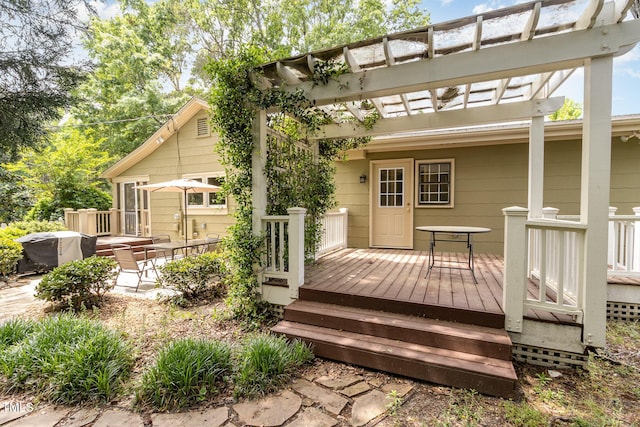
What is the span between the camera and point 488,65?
286cm

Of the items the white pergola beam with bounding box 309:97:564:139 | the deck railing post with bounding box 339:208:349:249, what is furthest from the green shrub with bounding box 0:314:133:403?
the deck railing post with bounding box 339:208:349:249

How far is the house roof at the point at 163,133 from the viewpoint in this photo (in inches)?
339

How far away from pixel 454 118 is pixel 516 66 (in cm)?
193

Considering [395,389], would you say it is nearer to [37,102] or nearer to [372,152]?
[37,102]

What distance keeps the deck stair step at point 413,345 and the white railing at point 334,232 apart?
252 cm

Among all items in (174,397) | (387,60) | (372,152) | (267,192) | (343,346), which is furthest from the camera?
(372,152)

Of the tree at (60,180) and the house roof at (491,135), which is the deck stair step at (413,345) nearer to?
the house roof at (491,135)

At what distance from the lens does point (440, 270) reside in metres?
4.52

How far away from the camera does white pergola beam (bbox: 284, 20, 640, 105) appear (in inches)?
99.7

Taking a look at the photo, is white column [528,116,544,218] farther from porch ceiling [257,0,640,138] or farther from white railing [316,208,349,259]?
white railing [316,208,349,259]

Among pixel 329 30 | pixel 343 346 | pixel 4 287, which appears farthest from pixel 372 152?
pixel 329 30

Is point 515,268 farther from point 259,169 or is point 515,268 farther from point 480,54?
point 259,169

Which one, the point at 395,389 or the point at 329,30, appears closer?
the point at 395,389

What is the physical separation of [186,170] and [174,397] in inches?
313
